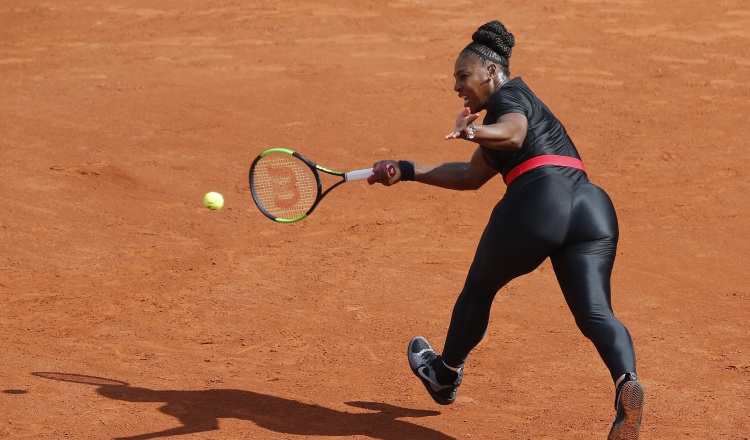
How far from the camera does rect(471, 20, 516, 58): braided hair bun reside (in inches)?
218

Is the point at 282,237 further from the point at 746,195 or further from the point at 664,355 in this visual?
the point at 746,195

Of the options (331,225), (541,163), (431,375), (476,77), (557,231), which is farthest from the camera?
(331,225)

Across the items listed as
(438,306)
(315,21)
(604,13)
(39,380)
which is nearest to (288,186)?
(438,306)

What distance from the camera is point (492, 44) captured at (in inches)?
218

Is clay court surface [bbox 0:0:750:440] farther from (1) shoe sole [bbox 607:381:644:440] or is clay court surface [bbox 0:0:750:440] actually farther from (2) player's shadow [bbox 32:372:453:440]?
(1) shoe sole [bbox 607:381:644:440]

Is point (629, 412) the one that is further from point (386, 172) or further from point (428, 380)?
point (386, 172)

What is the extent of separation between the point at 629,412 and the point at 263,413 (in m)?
2.08

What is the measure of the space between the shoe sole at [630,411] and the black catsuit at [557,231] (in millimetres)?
132

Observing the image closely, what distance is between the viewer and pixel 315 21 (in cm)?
1476

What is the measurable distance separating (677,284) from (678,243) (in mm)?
879

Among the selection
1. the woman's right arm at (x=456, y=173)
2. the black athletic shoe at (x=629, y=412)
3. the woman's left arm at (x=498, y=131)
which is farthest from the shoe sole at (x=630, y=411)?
the woman's right arm at (x=456, y=173)

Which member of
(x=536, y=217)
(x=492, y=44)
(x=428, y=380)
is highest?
(x=492, y=44)

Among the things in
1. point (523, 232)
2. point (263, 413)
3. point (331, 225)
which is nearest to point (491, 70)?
point (523, 232)

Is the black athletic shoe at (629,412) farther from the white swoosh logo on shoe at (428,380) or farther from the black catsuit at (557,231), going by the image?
the white swoosh logo on shoe at (428,380)
